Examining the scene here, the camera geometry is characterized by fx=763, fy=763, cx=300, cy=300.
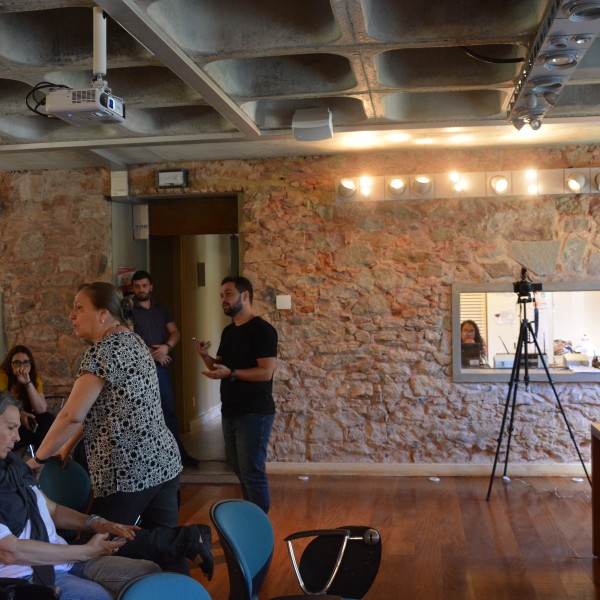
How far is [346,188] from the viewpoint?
6410 millimetres

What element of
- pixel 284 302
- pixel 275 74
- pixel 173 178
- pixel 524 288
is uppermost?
pixel 275 74

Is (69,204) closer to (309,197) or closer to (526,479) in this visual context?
(309,197)

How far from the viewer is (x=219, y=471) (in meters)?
6.57

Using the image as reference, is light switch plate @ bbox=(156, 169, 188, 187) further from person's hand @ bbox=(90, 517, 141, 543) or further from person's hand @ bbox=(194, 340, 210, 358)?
person's hand @ bbox=(90, 517, 141, 543)

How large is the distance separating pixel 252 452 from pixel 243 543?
1729 millimetres

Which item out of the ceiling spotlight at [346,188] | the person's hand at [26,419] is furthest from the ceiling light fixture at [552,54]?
the person's hand at [26,419]

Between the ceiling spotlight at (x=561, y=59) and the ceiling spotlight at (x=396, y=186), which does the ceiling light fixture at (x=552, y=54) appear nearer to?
the ceiling spotlight at (x=561, y=59)

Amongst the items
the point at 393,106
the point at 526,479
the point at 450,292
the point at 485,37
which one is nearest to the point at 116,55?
the point at 485,37

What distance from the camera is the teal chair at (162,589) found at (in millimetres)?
1896

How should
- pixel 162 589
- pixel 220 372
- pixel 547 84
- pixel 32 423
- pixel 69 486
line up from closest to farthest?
pixel 162 589 → pixel 69 486 → pixel 547 84 → pixel 220 372 → pixel 32 423

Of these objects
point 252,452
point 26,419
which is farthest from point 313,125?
point 26,419

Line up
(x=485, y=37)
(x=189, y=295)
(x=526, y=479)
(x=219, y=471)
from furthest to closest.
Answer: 1. (x=189, y=295)
2. (x=219, y=471)
3. (x=526, y=479)
4. (x=485, y=37)

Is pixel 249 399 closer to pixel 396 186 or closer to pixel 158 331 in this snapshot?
pixel 158 331

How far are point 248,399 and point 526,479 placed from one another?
2896mm
